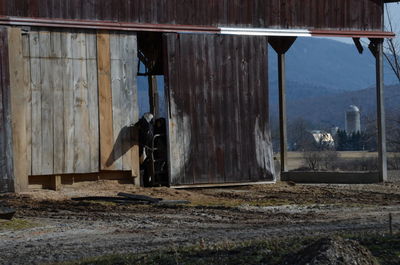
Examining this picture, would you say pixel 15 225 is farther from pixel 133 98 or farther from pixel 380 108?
pixel 380 108

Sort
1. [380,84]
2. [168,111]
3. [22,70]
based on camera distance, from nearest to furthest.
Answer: [22,70] → [168,111] → [380,84]

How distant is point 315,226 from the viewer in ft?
44.3

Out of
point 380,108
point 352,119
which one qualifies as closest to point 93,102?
point 380,108

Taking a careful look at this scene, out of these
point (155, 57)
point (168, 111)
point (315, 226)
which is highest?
point (155, 57)

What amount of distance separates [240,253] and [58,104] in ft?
32.7

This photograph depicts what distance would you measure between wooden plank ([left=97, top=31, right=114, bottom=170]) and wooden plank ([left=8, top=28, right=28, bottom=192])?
5.54 ft

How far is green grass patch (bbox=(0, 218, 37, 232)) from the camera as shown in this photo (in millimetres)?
14067

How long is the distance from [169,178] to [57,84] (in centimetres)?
320

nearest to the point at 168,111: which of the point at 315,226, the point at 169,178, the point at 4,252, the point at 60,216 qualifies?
the point at 169,178

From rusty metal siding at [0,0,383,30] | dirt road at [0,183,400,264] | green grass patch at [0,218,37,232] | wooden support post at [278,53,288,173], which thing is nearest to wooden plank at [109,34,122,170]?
rusty metal siding at [0,0,383,30]

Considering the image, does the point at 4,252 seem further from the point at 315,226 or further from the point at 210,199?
the point at 210,199

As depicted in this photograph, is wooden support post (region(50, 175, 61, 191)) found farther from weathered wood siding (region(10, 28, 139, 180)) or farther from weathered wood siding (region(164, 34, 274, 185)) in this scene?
weathered wood siding (region(164, 34, 274, 185))

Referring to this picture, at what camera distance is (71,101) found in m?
19.0

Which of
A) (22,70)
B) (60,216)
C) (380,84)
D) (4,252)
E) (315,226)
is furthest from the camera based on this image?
(380,84)
